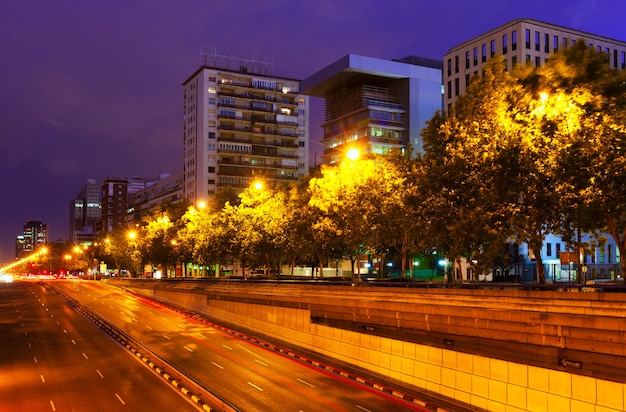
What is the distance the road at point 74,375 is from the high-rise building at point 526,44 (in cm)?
6160

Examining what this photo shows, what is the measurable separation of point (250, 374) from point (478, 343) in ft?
45.6

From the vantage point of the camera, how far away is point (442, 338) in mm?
27328

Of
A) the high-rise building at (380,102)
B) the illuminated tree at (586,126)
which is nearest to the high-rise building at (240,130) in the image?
the high-rise building at (380,102)

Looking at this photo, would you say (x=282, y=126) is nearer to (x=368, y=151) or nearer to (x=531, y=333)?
(x=368, y=151)

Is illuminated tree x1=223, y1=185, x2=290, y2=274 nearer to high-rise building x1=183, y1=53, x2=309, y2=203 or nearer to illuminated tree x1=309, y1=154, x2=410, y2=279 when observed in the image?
illuminated tree x1=309, y1=154, x2=410, y2=279

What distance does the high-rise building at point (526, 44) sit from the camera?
89.8 m

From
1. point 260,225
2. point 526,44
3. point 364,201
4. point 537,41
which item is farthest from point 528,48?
point 364,201

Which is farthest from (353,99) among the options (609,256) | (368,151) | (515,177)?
(515,177)

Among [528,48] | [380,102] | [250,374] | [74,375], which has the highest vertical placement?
[380,102]

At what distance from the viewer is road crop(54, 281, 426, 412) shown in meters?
27.0

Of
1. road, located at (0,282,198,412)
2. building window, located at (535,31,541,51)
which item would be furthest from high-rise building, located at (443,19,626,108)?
road, located at (0,282,198,412)

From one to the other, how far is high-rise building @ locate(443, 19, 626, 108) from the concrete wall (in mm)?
58401

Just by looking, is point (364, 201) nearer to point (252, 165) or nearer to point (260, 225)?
point (260, 225)

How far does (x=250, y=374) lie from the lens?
3384 cm
